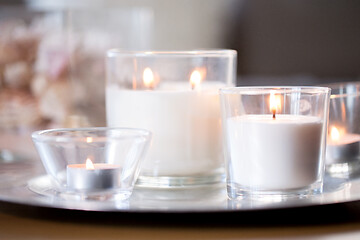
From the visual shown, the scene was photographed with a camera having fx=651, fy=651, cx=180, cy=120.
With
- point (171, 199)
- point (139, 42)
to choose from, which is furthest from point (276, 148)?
point (139, 42)

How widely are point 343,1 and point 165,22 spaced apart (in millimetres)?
769

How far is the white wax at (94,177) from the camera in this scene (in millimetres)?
678

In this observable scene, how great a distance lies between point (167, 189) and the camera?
759mm

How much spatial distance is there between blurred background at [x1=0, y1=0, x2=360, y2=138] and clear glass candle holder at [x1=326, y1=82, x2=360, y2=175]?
1.64 feet

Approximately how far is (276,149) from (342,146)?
18cm

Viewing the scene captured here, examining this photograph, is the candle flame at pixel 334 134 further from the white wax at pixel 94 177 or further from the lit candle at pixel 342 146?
the white wax at pixel 94 177

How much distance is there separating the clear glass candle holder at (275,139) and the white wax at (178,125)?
0.08 metres

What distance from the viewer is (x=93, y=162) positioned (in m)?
0.70

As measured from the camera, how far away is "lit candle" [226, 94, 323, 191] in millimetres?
680

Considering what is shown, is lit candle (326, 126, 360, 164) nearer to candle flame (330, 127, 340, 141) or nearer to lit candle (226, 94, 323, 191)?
candle flame (330, 127, 340, 141)

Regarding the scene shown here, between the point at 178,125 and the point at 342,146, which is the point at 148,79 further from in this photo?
the point at 342,146

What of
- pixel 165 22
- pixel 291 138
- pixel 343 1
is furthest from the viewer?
pixel 165 22

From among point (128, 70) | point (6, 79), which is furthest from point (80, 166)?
point (6, 79)

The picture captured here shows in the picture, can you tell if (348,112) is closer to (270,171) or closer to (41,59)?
(270,171)
